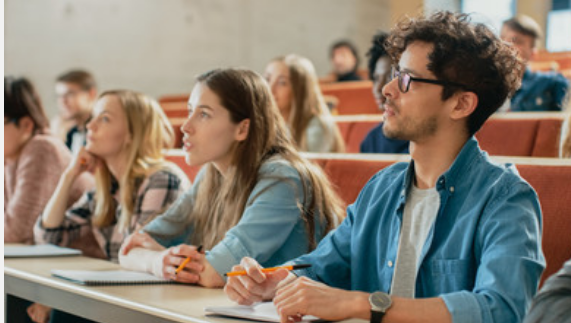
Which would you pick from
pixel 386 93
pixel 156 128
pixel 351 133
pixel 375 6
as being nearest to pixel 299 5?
pixel 375 6

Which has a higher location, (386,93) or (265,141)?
(386,93)

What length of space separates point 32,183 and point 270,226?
142cm

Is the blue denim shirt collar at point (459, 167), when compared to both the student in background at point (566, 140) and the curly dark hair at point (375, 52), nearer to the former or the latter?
the student in background at point (566, 140)

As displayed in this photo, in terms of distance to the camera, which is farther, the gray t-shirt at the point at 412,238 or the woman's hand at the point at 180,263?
the woman's hand at the point at 180,263

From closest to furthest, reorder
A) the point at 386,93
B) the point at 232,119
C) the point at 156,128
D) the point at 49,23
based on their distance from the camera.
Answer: the point at 386,93 < the point at 232,119 < the point at 156,128 < the point at 49,23

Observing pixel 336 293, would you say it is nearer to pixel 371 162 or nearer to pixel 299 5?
pixel 371 162

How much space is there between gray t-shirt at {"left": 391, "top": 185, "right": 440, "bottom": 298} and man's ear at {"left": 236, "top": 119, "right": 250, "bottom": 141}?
0.71 m

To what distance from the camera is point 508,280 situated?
135 centimetres

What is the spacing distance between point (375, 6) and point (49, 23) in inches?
170

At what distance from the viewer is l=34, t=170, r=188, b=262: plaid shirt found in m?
2.57

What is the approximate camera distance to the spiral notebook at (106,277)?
1.85 m

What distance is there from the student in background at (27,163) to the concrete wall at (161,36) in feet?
12.4

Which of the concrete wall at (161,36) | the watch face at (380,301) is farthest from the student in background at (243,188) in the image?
the concrete wall at (161,36)

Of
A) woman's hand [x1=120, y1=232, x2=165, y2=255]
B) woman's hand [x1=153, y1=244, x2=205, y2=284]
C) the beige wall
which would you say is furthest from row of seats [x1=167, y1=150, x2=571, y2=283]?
the beige wall
